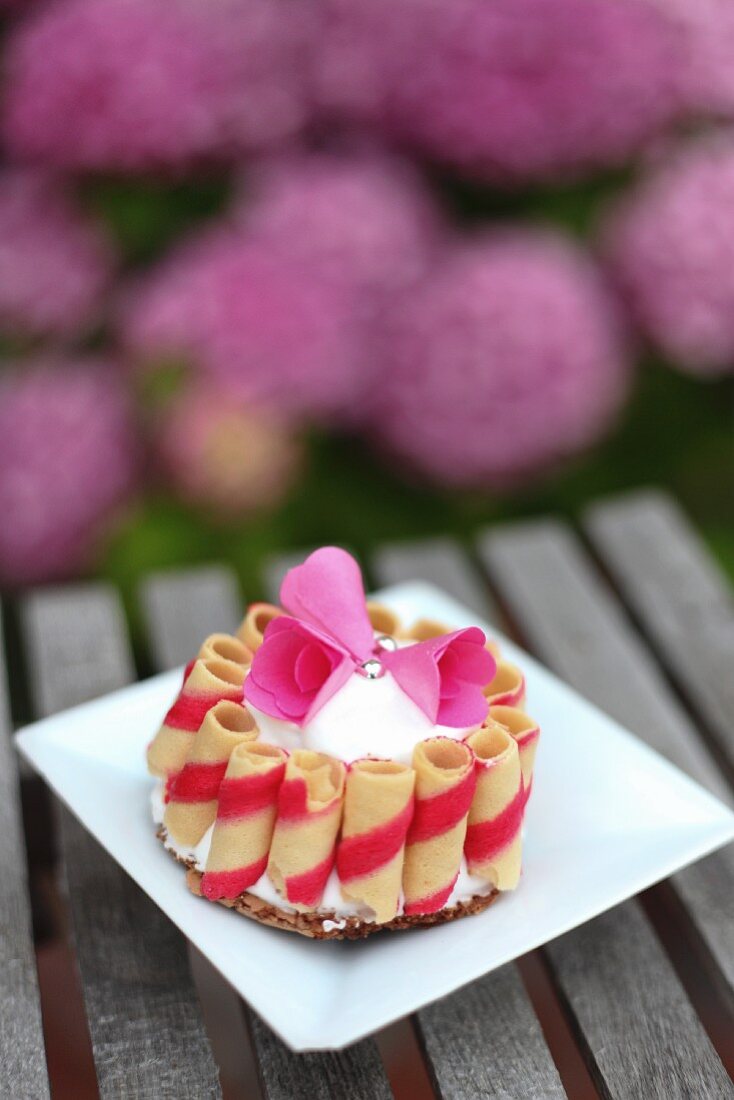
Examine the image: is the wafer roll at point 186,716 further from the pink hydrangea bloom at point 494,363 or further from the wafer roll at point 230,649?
the pink hydrangea bloom at point 494,363

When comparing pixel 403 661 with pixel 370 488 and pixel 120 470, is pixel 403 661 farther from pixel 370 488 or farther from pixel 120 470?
pixel 370 488

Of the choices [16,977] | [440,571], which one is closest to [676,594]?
[440,571]

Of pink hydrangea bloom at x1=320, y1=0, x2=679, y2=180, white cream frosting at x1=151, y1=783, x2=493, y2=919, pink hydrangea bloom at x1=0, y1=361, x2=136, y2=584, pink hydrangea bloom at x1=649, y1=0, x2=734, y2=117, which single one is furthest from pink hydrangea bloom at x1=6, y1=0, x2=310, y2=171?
white cream frosting at x1=151, y1=783, x2=493, y2=919

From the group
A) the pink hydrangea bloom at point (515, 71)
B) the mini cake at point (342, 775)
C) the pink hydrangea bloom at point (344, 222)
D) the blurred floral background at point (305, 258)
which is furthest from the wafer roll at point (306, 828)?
the pink hydrangea bloom at point (515, 71)

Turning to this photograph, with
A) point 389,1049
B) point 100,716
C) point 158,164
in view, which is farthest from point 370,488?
point 389,1049

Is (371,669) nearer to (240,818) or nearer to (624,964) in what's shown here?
(240,818)
